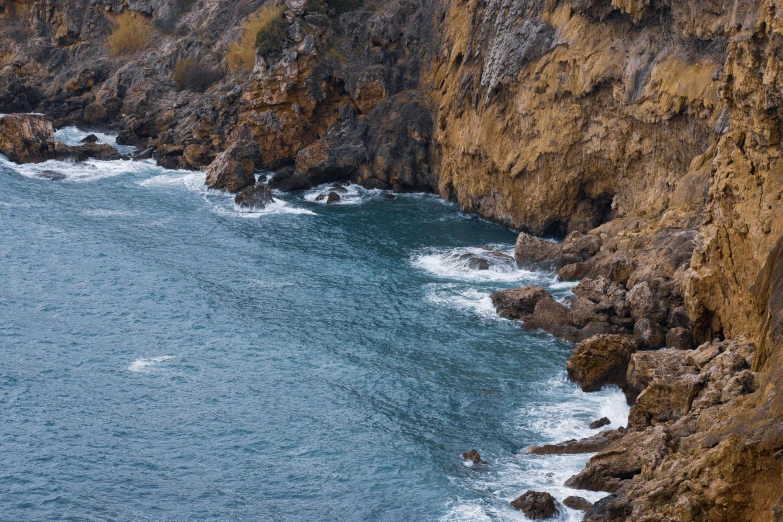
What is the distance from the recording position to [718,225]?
33406mm

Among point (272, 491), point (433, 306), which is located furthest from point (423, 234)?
point (272, 491)

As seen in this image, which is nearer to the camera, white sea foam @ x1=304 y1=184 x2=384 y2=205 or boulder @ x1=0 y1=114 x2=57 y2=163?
white sea foam @ x1=304 y1=184 x2=384 y2=205

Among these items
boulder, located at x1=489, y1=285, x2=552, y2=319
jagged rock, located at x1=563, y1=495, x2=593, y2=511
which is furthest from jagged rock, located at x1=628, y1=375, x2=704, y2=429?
boulder, located at x1=489, y1=285, x2=552, y2=319

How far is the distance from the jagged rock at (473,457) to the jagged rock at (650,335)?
1074cm

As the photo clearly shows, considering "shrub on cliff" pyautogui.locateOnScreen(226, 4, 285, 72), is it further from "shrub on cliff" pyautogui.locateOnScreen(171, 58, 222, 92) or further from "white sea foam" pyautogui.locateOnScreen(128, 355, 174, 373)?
"white sea foam" pyautogui.locateOnScreen(128, 355, 174, 373)

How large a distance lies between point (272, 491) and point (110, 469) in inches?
238

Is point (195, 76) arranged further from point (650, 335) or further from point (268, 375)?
point (650, 335)

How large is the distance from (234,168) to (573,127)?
2819 cm

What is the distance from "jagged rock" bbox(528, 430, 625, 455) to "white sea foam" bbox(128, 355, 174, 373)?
17.2 m

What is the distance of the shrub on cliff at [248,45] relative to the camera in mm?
84250

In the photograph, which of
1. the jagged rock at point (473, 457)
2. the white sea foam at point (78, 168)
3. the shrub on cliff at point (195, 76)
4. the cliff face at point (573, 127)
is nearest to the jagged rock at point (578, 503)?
the cliff face at point (573, 127)

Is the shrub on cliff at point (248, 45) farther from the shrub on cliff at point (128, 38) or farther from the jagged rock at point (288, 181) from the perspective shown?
the shrub on cliff at point (128, 38)

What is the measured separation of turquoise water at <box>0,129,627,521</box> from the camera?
2995cm

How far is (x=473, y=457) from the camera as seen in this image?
Result: 3131 centimetres
